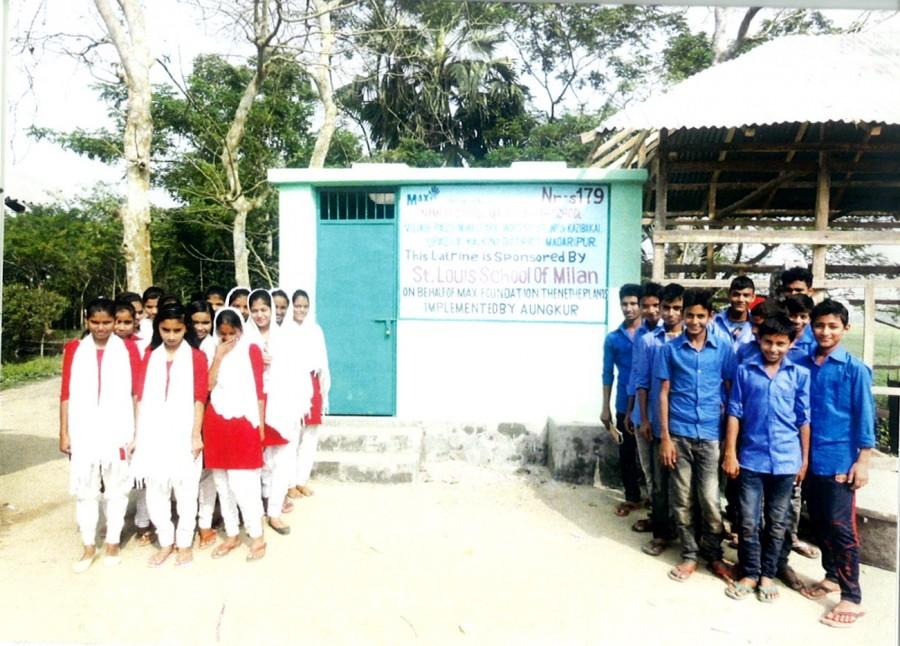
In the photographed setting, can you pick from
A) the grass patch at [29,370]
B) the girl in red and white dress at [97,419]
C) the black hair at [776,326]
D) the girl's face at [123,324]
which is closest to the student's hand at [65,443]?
the girl in red and white dress at [97,419]

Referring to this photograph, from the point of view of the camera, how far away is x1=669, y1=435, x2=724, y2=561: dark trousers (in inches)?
120

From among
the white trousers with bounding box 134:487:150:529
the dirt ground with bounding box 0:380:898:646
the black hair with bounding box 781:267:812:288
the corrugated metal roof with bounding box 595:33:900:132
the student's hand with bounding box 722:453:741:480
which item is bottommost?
the dirt ground with bounding box 0:380:898:646

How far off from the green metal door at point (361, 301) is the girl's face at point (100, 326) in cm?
204

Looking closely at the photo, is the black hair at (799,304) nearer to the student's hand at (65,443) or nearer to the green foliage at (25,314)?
Answer: the student's hand at (65,443)

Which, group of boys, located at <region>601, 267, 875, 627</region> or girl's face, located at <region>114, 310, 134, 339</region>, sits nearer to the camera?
group of boys, located at <region>601, 267, 875, 627</region>

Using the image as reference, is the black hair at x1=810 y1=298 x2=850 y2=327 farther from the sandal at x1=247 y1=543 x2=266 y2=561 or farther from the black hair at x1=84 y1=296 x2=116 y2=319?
the black hair at x1=84 y1=296 x2=116 y2=319

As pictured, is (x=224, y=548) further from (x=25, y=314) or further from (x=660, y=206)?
(x=25, y=314)

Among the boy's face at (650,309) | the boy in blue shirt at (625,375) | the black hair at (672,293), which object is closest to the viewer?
the black hair at (672,293)

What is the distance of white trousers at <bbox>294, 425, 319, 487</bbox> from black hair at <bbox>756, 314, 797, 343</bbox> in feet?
9.32

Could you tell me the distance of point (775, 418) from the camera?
9.42 ft

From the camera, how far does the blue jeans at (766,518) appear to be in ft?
9.50

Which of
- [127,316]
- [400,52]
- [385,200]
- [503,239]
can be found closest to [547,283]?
[503,239]

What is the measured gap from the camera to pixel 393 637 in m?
2.67

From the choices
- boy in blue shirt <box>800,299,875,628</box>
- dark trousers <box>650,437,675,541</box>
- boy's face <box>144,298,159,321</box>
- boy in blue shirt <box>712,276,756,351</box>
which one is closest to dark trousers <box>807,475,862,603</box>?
boy in blue shirt <box>800,299,875,628</box>
